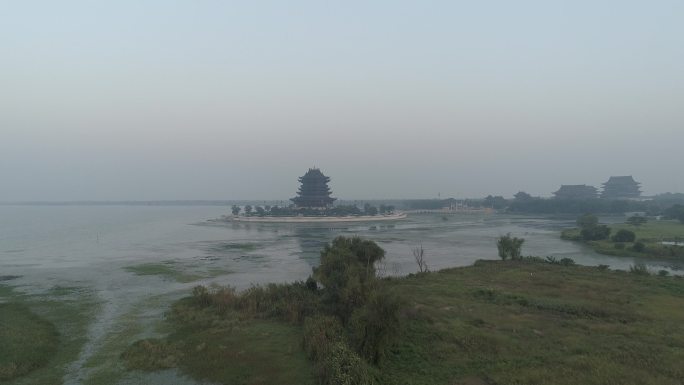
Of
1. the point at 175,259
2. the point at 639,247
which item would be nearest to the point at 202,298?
the point at 175,259

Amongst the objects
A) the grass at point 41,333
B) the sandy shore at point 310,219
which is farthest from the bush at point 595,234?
the sandy shore at point 310,219

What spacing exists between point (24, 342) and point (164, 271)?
18394 millimetres

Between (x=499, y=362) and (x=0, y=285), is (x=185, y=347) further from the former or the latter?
(x=0, y=285)

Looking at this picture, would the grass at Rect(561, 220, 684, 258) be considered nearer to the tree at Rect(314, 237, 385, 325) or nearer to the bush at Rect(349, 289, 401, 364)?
the tree at Rect(314, 237, 385, 325)

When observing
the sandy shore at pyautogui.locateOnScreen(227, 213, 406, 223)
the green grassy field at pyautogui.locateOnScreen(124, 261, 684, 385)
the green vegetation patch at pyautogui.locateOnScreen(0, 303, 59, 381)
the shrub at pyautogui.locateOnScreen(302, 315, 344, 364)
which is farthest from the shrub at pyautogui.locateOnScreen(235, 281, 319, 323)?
the sandy shore at pyautogui.locateOnScreen(227, 213, 406, 223)

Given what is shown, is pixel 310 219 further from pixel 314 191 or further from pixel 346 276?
pixel 346 276

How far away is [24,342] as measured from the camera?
16219 mm

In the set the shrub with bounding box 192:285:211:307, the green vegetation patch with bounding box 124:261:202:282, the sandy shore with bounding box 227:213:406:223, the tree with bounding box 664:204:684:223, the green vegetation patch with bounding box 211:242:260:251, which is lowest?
the green vegetation patch with bounding box 124:261:202:282

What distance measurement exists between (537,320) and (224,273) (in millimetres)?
23387

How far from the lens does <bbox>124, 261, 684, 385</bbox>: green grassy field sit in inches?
497

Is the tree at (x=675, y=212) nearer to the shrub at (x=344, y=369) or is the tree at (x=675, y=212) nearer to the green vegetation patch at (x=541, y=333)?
the green vegetation patch at (x=541, y=333)

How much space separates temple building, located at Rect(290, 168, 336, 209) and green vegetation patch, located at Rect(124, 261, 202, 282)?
7382 centimetres

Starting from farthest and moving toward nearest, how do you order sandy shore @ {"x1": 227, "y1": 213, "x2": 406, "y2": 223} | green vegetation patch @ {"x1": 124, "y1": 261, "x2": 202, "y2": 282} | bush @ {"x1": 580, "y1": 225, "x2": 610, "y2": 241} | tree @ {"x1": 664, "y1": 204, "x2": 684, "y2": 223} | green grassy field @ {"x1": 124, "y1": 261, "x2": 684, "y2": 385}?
sandy shore @ {"x1": 227, "y1": 213, "x2": 406, "y2": 223}
tree @ {"x1": 664, "y1": 204, "x2": 684, "y2": 223}
bush @ {"x1": 580, "y1": 225, "x2": 610, "y2": 241}
green vegetation patch @ {"x1": 124, "y1": 261, "x2": 202, "y2": 282}
green grassy field @ {"x1": 124, "y1": 261, "x2": 684, "y2": 385}

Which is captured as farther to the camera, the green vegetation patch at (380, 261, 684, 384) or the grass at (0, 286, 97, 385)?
the grass at (0, 286, 97, 385)
